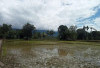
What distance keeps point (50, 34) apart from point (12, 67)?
9296 cm

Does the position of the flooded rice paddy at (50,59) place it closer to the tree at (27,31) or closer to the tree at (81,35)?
the tree at (27,31)

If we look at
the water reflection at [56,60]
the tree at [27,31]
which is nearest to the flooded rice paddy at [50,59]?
the water reflection at [56,60]

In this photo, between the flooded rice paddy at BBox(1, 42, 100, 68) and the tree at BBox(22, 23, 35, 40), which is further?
the tree at BBox(22, 23, 35, 40)

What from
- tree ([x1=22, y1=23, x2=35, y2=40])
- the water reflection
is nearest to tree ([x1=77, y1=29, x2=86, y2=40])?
tree ([x1=22, y1=23, x2=35, y2=40])

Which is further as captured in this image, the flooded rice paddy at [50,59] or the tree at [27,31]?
the tree at [27,31]

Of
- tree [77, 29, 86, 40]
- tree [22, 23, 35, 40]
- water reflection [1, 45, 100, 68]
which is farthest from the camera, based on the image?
tree [77, 29, 86, 40]

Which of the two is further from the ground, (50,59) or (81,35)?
(81,35)

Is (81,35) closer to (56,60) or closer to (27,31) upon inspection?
(27,31)

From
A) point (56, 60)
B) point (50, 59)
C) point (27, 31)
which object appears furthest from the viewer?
point (27, 31)

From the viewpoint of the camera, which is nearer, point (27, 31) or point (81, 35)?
point (27, 31)

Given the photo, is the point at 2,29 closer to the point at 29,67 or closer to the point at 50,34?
the point at 50,34

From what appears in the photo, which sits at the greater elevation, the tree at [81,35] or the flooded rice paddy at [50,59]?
the tree at [81,35]

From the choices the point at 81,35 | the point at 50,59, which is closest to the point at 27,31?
the point at 81,35

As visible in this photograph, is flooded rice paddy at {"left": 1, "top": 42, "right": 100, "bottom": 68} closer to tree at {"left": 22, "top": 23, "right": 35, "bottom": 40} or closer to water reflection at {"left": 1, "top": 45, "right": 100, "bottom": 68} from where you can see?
water reflection at {"left": 1, "top": 45, "right": 100, "bottom": 68}
